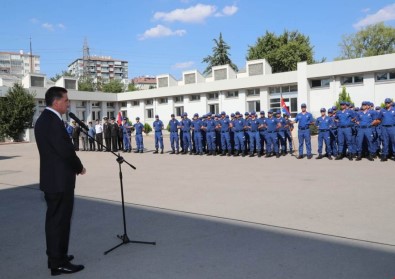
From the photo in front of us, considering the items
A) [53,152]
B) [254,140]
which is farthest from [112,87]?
[53,152]

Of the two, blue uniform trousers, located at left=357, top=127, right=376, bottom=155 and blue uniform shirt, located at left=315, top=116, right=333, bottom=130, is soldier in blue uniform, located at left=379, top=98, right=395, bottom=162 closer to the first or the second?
blue uniform trousers, located at left=357, top=127, right=376, bottom=155

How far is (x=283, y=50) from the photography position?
5238 centimetres

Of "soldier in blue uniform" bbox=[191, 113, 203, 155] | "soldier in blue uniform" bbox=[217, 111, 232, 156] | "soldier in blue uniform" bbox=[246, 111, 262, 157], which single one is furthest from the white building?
"soldier in blue uniform" bbox=[191, 113, 203, 155]

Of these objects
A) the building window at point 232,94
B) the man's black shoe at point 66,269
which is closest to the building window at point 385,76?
the building window at point 232,94

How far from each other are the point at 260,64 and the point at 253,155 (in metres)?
26.6

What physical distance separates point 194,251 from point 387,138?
33.0ft

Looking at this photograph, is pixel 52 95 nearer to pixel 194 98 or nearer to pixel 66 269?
pixel 66 269

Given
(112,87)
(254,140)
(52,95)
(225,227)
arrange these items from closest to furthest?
(52,95) < (225,227) < (254,140) < (112,87)

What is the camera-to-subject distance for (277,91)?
37.9m

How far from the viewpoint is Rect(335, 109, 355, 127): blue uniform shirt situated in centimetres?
1294

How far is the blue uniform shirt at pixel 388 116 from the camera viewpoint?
12039 millimetres

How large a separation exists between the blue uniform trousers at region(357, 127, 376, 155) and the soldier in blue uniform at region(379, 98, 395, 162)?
39cm

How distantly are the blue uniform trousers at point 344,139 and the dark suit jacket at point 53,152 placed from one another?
436 inches

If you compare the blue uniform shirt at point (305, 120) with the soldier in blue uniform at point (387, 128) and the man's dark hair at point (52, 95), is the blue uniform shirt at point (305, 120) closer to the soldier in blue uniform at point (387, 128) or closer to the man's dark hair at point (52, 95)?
the soldier in blue uniform at point (387, 128)
